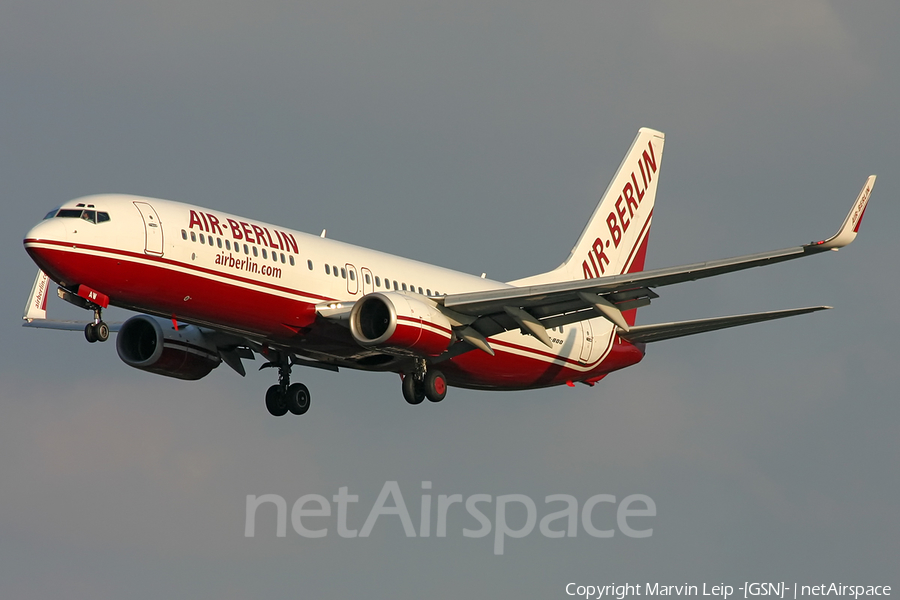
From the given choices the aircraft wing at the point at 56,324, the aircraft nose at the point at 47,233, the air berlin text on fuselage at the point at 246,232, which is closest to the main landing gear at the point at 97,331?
the aircraft nose at the point at 47,233

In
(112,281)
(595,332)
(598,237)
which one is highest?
(598,237)

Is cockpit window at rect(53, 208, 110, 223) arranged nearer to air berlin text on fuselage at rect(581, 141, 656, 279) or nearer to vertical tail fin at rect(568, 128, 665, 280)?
vertical tail fin at rect(568, 128, 665, 280)

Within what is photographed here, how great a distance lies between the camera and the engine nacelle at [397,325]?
42.8 m

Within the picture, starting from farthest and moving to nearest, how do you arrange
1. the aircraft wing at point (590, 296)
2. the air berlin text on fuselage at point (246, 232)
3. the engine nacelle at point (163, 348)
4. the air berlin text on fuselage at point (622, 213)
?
1. the air berlin text on fuselage at point (622, 213)
2. the engine nacelle at point (163, 348)
3. the air berlin text on fuselage at point (246, 232)
4. the aircraft wing at point (590, 296)

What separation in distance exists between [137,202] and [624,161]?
26.8 metres

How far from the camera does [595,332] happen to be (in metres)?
53.2

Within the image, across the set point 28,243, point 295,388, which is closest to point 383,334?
point 295,388

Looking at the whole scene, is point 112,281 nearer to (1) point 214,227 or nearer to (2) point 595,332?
(1) point 214,227

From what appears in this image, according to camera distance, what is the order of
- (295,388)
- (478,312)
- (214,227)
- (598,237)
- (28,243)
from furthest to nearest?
(598,237) → (295,388) → (478,312) → (214,227) → (28,243)

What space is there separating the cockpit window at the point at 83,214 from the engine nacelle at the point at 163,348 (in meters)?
8.95

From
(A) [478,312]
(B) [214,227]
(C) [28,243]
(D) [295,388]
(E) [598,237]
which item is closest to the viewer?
(C) [28,243]

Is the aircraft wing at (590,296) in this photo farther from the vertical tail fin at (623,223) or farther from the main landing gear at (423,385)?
the vertical tail fin at (623,223)

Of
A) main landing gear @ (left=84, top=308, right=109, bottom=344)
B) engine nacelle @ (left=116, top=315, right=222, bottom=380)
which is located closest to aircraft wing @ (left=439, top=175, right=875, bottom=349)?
engine nacelle @ (left=116, top=315, right=222, bottom=380)

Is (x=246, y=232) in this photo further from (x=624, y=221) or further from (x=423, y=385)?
(x=624, y=221)
